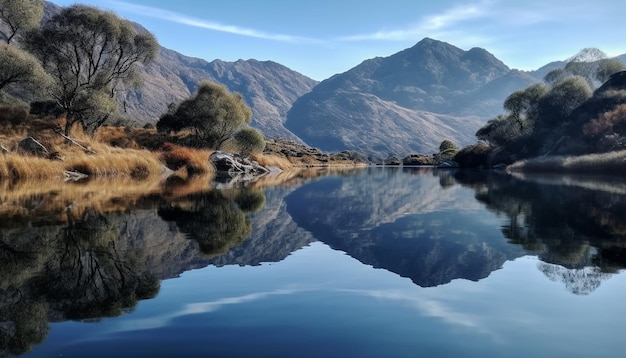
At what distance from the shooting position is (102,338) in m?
4.56

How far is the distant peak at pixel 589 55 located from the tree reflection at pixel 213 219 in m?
127

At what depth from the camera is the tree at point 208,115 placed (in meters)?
54.3

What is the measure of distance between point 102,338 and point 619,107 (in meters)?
68.8

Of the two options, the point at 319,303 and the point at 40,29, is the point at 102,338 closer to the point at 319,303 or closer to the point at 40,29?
the point at 319,303

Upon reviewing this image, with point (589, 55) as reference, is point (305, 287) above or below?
below

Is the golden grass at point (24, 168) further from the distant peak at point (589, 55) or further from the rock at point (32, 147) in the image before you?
the distant peak at point (589, 55)

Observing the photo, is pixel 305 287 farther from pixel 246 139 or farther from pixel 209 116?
pixel 246 139

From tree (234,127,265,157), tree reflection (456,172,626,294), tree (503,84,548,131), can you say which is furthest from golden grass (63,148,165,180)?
tree (503,84,548,131)

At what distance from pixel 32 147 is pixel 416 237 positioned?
101ft

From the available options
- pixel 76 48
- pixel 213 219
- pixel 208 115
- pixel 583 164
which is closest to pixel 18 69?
pixel 76 48

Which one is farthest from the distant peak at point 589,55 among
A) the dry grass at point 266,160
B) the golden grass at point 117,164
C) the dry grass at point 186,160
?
the golden grass at point 117,164

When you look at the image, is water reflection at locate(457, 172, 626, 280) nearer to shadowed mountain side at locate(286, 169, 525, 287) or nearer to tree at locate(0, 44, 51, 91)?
shadowed mountain side at locate(286, 169, 525, 287)

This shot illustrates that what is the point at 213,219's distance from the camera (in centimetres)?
1334

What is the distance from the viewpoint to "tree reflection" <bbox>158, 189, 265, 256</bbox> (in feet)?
32.5
